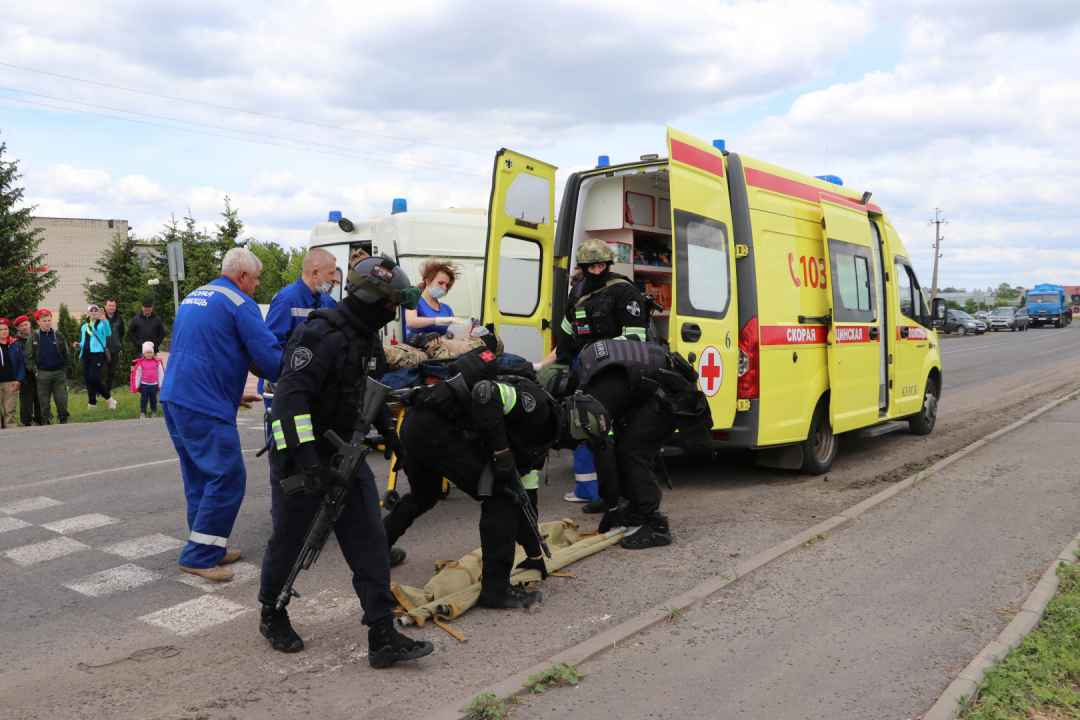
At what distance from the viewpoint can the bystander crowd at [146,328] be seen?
510 inches

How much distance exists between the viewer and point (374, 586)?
3436mm

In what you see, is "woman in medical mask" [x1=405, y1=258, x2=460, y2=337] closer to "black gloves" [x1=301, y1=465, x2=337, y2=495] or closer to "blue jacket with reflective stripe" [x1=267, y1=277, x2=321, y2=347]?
"blue jacket with reflective stripe" [x1=267, y1=277, x2=321, y2=347]

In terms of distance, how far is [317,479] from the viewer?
10.8ft

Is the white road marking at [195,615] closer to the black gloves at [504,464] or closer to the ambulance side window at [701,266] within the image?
the black gloves at [504,464]

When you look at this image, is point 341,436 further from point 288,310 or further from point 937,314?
point 937,314

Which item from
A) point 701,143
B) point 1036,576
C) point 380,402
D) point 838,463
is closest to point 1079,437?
point 838,463

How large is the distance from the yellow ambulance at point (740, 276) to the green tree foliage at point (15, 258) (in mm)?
20292

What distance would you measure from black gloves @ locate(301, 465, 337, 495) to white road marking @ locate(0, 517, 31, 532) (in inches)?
144

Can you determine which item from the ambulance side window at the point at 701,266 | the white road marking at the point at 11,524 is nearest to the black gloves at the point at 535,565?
the ambulance side window at the point at 701,266

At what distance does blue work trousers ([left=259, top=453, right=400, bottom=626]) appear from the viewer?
11.4ft

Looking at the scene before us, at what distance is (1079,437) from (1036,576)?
572 centimetres

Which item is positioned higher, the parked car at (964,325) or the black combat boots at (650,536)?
the parked car at (964,325)

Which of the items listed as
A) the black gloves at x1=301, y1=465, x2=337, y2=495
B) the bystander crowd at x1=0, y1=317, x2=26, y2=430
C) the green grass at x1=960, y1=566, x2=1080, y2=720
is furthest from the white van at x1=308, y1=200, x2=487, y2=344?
the green grass at x1=960, y1=566, x2=1080, y2=720

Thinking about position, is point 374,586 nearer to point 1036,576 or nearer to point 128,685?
point 128,685
